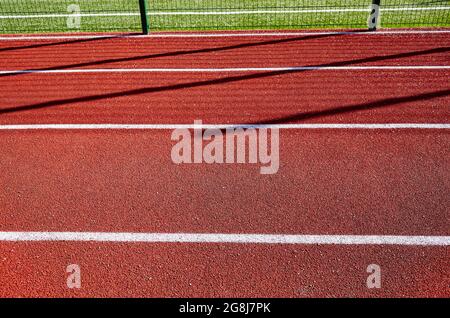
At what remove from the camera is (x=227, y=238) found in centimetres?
443

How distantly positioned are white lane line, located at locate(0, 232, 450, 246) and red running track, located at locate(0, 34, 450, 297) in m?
0.08

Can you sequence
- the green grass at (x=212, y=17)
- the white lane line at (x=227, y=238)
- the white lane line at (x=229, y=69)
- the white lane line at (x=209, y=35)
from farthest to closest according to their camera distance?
the green grass at (x=212, y=17), the white lane line at (x=209, y=35), the white lane line at (x=229, y=69), the white lane line at (x=227, y=238)

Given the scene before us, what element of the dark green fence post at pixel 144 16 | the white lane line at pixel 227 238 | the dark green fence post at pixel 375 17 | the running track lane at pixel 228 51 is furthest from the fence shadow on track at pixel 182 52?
the white lane line at pixel 227 238

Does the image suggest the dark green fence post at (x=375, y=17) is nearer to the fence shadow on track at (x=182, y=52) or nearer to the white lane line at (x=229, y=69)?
the fence shadow on track at (x=182, y=52)

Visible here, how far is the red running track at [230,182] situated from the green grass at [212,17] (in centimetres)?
271

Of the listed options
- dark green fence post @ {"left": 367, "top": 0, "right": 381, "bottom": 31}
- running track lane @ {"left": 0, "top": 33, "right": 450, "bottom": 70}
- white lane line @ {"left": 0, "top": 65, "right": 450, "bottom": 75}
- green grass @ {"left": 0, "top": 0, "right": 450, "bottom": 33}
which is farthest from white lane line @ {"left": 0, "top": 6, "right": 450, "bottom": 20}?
white lane line @ {"left": 0, "top": 65, "right": 450, "bottom": 75}

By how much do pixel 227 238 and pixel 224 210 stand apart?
1.46 feet

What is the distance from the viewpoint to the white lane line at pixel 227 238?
4332 millimetres

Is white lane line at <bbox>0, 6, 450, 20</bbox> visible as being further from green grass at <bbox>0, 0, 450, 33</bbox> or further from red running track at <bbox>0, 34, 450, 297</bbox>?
red running track at <bbox>0, 34, 450, 297</bbox>

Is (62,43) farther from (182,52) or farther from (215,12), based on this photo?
(215,12)

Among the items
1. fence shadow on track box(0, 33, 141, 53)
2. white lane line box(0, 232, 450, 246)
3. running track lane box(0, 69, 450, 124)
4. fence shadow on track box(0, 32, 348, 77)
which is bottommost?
white lane line box(0, 232, 450, 246)

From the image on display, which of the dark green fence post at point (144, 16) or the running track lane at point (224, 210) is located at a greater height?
the dark green fence post at point (144, 16)

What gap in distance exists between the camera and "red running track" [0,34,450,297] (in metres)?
4.05

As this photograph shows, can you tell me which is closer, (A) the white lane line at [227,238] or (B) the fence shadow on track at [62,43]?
(A) the white lane line at [227,238]
